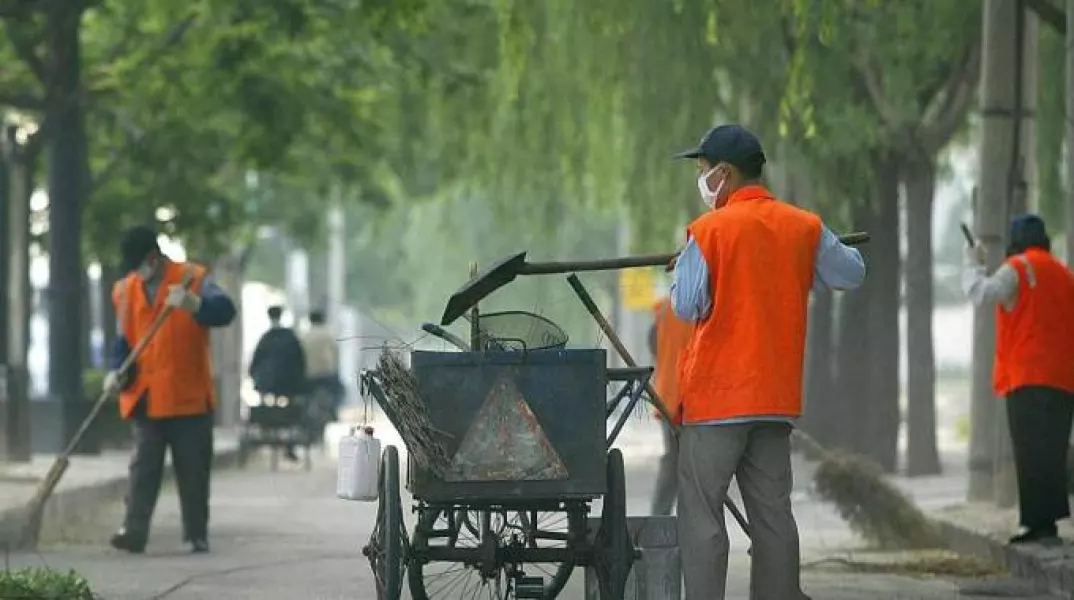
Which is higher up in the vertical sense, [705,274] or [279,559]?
[705,274]

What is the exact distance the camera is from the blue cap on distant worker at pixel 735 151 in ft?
30.7

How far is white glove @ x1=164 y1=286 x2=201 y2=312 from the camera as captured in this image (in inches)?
598

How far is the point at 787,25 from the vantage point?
78.7 feet

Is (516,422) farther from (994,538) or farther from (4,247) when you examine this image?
(4,247)

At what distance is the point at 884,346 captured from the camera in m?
26.3

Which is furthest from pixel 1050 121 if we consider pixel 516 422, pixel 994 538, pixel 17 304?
pixel 516 422

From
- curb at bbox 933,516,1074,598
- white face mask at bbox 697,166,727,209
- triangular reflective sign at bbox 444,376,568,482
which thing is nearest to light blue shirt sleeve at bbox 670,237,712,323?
white face mask at bbox 697,166,727,209

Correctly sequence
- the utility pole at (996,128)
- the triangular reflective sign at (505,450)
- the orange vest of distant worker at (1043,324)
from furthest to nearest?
the utility pole at (996,128), the orange vest of distant worker at (1043,324), the triangular reflective sign at (505,450)

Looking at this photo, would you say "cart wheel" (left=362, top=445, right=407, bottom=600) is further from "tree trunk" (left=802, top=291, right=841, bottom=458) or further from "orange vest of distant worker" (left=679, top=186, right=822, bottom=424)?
"tree trunk" (left=802, top=291, right=841, bottom=458)

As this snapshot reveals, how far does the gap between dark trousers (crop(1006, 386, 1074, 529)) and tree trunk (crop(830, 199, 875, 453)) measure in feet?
39.1

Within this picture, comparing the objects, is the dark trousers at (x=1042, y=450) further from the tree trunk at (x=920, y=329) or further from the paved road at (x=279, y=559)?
the tree trunk at (x=920, y=329)

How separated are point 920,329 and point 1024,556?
472 inches

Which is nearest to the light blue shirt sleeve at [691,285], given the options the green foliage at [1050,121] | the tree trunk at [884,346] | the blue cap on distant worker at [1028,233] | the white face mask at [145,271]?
the blue cap on distant worker at [1028,233]

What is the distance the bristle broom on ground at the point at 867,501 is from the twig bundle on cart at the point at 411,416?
6620 mm
